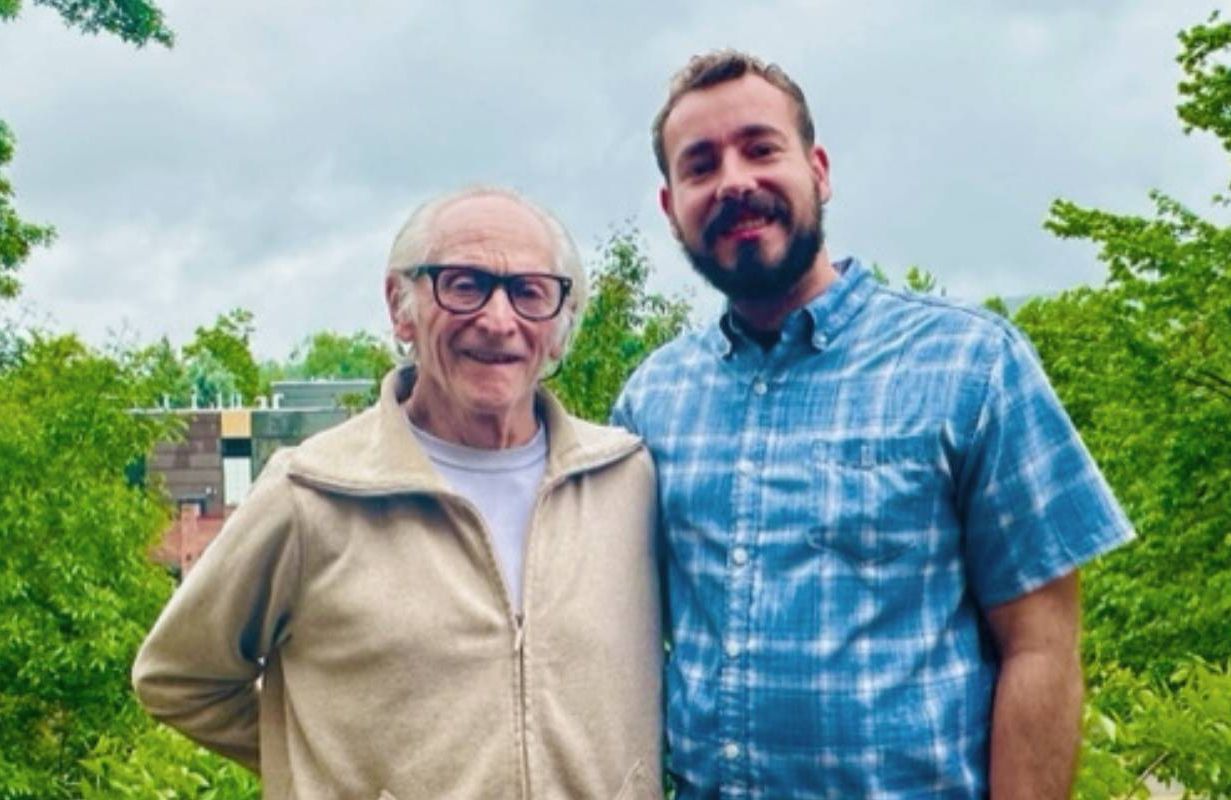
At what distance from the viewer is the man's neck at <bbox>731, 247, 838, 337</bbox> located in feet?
10.2

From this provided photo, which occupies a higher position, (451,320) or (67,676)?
(451,320)

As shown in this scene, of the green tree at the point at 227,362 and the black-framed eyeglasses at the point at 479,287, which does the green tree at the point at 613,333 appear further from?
the green tree at the point at 227,362

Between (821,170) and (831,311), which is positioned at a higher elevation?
(821,170)

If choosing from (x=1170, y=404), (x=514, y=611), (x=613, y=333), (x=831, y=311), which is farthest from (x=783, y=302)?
(x=1170, y=404)

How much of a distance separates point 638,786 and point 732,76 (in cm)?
114

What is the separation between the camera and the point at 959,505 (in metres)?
2.92

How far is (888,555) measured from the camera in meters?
2.89

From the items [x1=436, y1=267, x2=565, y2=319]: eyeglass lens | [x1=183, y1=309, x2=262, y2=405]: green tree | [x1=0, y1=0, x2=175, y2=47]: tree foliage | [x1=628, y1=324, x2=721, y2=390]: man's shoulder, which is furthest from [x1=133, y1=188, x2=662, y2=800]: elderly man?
[x1=183, y1=309, x2=262, y2=405]: green tree

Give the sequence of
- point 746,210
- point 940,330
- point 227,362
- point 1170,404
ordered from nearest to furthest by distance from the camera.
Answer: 1. point 940,330
2. point 746,210
3. point 1170,404
4. point 227,362

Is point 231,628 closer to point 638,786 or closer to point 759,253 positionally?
point 638,786

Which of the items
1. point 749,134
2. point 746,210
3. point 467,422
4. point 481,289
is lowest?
point 467,422

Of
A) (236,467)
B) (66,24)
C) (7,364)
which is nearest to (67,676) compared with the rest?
(7,364)

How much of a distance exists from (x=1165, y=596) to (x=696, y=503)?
55.1 feet

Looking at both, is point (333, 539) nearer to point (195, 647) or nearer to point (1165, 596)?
point (195, 647)
